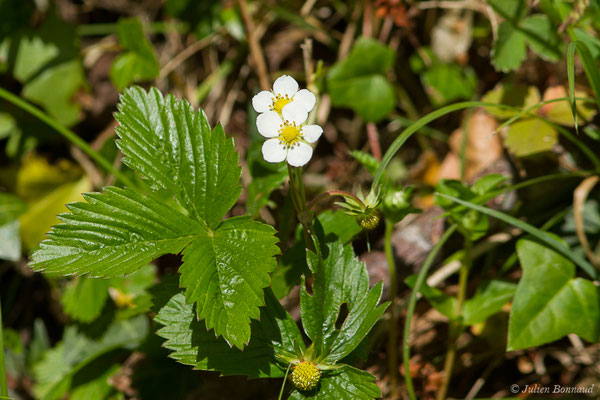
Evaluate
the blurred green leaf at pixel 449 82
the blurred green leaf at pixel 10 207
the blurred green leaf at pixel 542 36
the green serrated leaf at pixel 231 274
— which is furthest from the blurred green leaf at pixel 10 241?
the blurred green leaf at pixel 542 36

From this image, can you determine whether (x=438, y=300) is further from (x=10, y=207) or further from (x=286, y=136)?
(x=10, y=207)

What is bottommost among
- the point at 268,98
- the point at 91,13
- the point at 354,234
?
the point at 354,234

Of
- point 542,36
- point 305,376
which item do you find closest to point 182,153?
point 305,376

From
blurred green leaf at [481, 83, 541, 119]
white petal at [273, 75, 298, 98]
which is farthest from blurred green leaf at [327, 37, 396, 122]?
white petal at [273, 75, 298, 98]

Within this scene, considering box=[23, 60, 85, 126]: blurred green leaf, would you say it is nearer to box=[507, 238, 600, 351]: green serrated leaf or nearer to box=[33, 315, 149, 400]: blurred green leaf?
box=[33, 315, 149, 400]: blurred green leaf

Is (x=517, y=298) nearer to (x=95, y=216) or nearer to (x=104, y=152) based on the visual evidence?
(x=95, y=216)

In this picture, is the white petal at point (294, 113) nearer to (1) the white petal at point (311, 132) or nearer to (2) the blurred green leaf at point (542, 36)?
(1) the white petal at point (311, 132)

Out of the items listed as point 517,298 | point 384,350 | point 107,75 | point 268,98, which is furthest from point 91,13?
point 517,298
